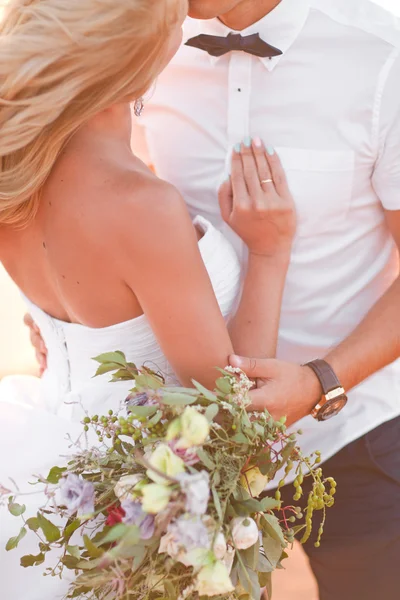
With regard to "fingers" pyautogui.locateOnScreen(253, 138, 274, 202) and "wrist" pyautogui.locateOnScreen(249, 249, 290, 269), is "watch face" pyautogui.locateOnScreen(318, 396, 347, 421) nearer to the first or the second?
"wrist" pyautogui.locateOnScreen(249, 249, 290, 269)

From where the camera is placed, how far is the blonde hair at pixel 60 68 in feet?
4.91

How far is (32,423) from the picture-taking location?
191 centimetres

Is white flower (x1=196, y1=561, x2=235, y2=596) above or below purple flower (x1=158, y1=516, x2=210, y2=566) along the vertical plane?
below

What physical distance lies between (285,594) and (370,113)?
2488mm

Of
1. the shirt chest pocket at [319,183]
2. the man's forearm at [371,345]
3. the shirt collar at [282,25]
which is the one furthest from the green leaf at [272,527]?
the shirt collar at [282,25]

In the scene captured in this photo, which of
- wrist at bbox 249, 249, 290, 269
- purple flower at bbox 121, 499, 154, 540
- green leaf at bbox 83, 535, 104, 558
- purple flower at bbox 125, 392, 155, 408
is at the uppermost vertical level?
purple flower at bbox 125, 392, 155, 408

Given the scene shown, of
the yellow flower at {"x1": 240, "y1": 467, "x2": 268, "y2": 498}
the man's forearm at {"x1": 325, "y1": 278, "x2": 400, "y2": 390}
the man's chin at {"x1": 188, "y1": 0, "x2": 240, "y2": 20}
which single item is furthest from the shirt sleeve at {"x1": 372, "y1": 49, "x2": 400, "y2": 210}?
the yellow flower at {"x1": 240, "y1": 467, "x2": 268, "y2": 498}

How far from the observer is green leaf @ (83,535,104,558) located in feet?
4.19

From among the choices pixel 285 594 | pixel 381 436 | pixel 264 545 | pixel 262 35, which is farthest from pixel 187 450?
pixel 285 594

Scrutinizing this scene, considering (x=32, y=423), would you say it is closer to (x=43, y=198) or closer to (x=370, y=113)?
(x=43, y=198)

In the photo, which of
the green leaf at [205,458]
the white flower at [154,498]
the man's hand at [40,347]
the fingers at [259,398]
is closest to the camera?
the white flower at [154,498]

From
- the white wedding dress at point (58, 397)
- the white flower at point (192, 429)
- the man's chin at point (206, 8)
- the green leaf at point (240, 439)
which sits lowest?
the white wedding dress at point (58, 397)

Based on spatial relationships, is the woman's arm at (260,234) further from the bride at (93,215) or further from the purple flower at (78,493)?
the purple flower at (78,493)

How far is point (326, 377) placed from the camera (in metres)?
1.92
